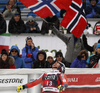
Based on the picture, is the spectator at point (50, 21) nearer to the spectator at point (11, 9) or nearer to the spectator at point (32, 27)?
the spectator at point (32, 27)

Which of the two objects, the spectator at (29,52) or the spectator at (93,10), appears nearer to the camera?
the spectator at (29,52)

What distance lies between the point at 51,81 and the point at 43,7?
12.2 feet

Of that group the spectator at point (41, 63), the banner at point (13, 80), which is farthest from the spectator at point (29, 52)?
the banner at point (13, 80)

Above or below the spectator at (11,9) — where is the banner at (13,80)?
below

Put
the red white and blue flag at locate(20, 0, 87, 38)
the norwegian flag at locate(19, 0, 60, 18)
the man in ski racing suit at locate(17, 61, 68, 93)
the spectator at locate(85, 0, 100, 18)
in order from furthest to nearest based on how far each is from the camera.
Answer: the spectator at locate(85, 0, 100, 18), the red white and blue flag at locate(20, 0, 87, 38), the norwegian flag at locate(19, 0, 60, 18), the man in ski racing suit at locate(17, 61, 68, 93)

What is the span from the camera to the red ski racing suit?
240 inches

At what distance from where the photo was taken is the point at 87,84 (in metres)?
6.98

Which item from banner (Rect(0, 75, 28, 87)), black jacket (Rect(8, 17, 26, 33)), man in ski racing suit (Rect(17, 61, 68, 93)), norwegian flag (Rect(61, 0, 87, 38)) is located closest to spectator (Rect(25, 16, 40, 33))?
black jacket (Rect(8, 17, 26, 33))

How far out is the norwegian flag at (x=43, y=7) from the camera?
937 cm

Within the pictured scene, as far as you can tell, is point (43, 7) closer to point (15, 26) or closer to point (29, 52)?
point (29, 52)

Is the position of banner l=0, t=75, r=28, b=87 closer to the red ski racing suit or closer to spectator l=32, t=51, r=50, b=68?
the red ski racing suit

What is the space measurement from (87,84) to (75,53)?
2.73 m

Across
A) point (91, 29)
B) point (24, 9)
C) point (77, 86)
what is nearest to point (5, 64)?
point (77, 86)

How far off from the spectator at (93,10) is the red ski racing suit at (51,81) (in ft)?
23.0
